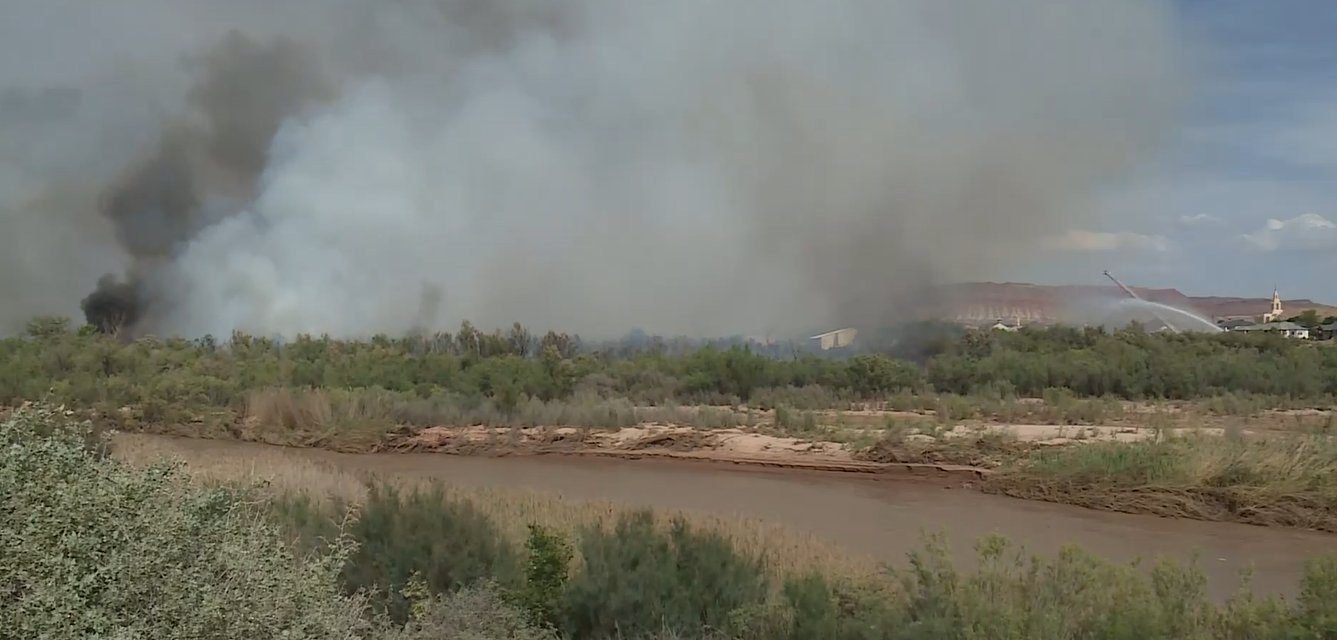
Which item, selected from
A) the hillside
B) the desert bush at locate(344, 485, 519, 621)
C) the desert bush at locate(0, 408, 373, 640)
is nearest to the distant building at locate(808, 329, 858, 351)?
the hillside

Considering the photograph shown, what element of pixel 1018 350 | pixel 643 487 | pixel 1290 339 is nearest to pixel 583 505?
pixel 643 487

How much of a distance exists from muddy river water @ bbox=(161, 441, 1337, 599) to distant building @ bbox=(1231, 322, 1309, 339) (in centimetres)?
2794

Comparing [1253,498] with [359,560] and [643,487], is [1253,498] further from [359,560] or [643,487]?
[359,560]

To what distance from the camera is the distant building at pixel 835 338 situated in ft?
140

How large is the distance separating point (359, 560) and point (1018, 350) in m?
36.5

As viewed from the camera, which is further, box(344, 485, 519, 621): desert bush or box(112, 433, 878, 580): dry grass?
box(112, 433, 878, 580): dry grass

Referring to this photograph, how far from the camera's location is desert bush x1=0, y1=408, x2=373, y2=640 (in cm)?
458

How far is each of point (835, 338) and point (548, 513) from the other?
30.8 m

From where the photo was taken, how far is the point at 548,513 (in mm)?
13555

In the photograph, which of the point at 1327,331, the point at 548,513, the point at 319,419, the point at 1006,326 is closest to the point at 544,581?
the point at 548,513

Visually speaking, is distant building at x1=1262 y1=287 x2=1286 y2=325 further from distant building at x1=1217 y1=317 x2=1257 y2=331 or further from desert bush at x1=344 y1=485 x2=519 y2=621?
desert bush at x1=344 y1=485 x2=519 y2=621

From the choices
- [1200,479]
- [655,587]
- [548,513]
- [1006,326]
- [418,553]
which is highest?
[1006,326]

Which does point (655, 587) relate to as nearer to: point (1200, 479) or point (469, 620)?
point (469, 620)

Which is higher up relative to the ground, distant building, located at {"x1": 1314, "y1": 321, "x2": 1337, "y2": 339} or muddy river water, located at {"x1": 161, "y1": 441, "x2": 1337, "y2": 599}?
distant building, located at {"x1": 1314, "y1": 321, "x2": 1337, "y2": 339}
